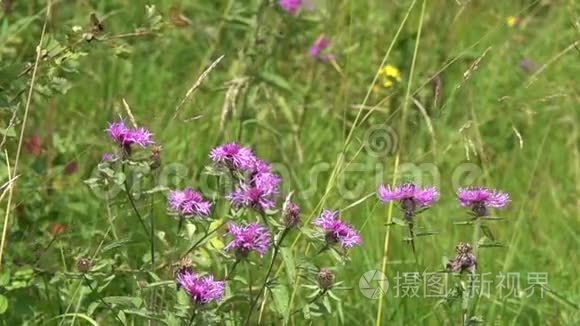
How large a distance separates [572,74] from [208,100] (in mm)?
1070

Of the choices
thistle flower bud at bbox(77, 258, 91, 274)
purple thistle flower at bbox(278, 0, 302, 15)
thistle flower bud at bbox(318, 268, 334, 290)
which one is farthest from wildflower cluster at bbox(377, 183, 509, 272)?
purple thistle flower at bbox(278, 0, 302, 15)

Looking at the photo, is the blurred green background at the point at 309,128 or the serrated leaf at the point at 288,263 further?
the blurred green background at the point at 309,128

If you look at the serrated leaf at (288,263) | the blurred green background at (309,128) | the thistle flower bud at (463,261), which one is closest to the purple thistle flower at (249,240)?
the serrated leaf at (288,263)

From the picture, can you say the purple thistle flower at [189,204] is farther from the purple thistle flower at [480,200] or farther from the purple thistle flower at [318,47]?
the purple thistle flower at [318,47]

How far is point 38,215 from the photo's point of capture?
6.45 feet

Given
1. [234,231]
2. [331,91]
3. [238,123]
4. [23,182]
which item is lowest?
[234,231]

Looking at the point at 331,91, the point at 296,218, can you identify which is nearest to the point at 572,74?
the point at 331,91

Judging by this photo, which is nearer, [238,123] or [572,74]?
[238,123]

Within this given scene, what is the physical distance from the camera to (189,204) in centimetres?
142

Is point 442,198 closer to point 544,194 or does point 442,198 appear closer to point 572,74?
point 544,194

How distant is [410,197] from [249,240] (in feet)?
0.81

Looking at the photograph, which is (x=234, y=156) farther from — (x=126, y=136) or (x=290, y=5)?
(x=290, y=5)

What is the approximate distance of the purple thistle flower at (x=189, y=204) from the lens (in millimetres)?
1425

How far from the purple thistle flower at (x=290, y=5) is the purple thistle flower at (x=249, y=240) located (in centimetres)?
115
